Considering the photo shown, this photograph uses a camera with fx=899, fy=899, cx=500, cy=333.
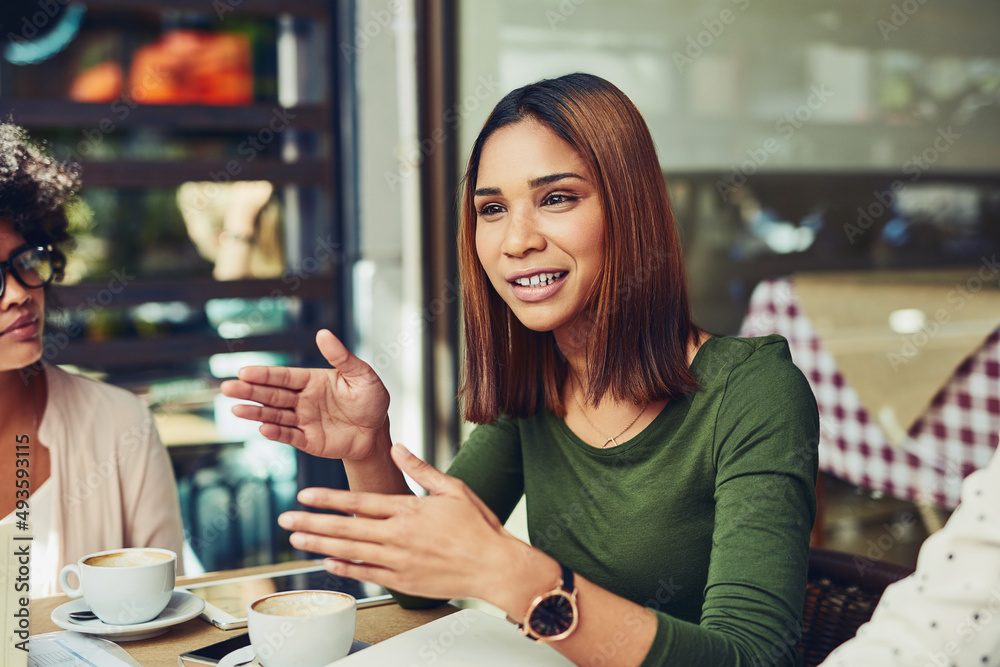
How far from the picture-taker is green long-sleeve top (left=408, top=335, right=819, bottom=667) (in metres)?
0.92

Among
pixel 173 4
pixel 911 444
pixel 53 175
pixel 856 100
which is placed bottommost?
pixel 911 444

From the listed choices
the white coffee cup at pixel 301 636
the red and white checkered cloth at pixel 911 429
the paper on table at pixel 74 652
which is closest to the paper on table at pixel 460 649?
the white coffee cup at pixel 301 636

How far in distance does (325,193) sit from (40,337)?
1.83m

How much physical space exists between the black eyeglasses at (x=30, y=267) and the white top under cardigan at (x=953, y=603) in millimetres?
1237

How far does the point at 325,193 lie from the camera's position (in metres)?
3.14

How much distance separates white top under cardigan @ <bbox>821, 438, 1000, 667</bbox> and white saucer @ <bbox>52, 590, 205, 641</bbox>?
2.28 ft

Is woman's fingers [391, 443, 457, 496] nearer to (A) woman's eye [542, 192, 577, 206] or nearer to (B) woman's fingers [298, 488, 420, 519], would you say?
(B) woman's fingers [298, 488, 420, 519]

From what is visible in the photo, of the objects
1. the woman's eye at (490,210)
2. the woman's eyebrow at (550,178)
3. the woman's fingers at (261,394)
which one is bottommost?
the woman's fingers at (261,394)

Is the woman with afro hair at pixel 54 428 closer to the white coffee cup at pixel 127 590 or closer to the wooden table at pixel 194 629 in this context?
the wooden table at pixel 194 629

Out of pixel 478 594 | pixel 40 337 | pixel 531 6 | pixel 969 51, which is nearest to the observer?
pixel 478 594

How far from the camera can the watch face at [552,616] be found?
2.63ft

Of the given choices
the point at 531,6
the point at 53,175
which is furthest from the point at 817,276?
the point at 53,175

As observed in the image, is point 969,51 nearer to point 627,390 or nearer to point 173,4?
point 627,390

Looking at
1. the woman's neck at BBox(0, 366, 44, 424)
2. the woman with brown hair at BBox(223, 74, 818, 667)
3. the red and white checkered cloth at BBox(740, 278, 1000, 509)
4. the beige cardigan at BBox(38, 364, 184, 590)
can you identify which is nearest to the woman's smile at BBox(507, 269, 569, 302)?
the woman with brown hair at BBox(223, 74, 818, 667)
